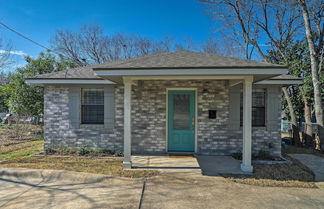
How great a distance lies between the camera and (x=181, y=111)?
20.4 ft

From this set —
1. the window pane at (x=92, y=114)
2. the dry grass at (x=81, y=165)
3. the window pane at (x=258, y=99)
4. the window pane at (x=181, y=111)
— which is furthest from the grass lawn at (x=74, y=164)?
the window pane at (x=258, y=99)

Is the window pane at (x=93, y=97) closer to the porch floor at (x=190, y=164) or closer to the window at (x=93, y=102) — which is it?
the window at (x=93, y=102)

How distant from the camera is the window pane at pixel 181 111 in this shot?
6199mm

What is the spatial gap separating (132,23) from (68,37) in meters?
8.92

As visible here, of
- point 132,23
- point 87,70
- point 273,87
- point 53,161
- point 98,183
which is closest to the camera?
point 98,183

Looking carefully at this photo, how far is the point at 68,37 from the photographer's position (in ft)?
62.7

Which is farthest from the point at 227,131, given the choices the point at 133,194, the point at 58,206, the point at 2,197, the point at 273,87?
the point at 2,197

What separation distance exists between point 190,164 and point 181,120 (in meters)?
1.73

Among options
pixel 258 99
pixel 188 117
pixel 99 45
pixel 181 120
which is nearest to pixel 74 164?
pixel 181 120

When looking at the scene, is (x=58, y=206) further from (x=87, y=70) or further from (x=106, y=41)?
(x=106, y=41)

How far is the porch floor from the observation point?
4613mm

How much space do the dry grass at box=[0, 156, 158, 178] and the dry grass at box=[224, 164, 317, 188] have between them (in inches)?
86.9

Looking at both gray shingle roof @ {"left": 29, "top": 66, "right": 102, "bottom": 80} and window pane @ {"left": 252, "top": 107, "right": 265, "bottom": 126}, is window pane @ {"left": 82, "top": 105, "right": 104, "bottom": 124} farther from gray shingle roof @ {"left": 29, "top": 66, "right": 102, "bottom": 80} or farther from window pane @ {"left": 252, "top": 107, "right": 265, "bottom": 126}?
window pane @ {"left": 252, "top": 107, "right": 265, "bottom": 126}

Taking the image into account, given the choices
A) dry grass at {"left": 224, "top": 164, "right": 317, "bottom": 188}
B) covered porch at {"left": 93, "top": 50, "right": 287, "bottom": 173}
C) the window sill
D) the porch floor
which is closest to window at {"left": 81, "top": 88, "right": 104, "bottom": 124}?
the window sill
